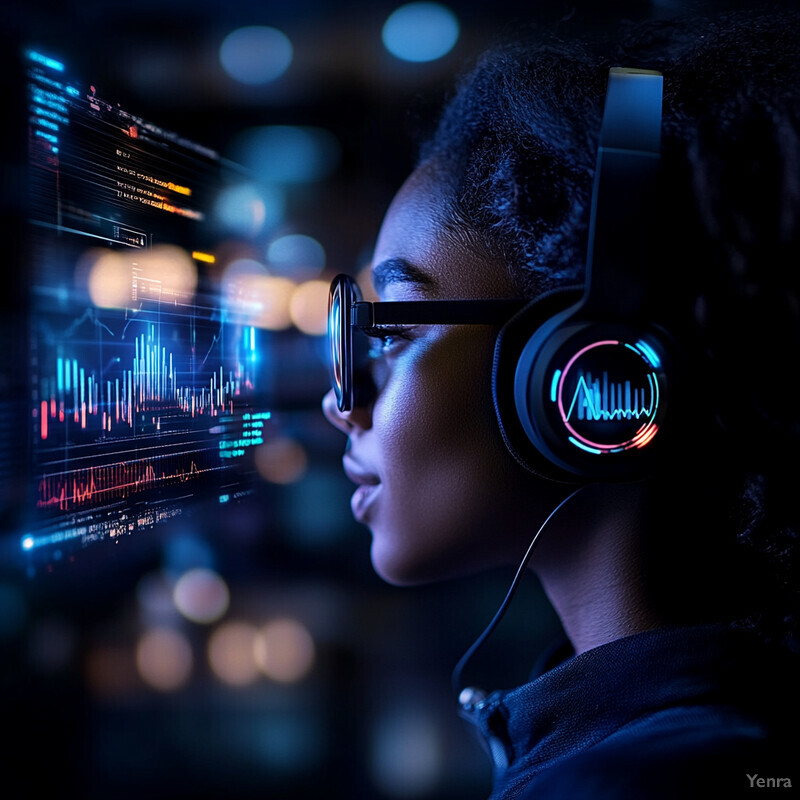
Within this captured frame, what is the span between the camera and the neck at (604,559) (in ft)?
1.98

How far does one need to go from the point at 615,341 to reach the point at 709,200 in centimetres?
16

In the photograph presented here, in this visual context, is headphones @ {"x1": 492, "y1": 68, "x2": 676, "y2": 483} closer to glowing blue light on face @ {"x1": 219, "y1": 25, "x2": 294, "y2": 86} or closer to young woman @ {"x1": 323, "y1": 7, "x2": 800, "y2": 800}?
young woman @ {"x1": 323, "y1": 7, "x2": 800, "y2": 800}

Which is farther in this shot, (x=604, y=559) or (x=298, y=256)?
(x=298, y=256)

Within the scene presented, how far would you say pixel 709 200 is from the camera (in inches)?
20.6

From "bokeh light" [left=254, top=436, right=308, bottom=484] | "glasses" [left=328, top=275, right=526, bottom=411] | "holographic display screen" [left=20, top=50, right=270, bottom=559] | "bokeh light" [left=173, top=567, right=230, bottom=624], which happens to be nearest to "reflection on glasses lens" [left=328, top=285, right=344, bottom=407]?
"glasses" [left=328, top=275, right=526, bottom=411]

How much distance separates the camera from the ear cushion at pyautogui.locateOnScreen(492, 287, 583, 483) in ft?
1.74

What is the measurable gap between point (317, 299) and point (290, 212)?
6.3 inches

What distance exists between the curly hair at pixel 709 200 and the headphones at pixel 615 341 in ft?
0.14

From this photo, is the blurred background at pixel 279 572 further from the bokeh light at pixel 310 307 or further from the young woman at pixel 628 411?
the young woman at pixel 628 411

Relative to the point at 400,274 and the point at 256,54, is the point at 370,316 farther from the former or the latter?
the point at 256,54

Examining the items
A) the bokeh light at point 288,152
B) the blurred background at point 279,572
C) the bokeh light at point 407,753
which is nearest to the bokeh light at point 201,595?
the blurred background at point 279,572

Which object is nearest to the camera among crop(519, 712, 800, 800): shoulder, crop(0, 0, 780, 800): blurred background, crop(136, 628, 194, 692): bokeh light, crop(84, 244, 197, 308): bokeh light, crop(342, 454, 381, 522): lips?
crop(519, 712, 800, 800): shoulder

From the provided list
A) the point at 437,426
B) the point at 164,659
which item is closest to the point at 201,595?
the point at 164,659

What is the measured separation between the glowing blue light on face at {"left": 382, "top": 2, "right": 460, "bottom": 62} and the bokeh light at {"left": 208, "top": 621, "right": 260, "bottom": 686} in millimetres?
1008
